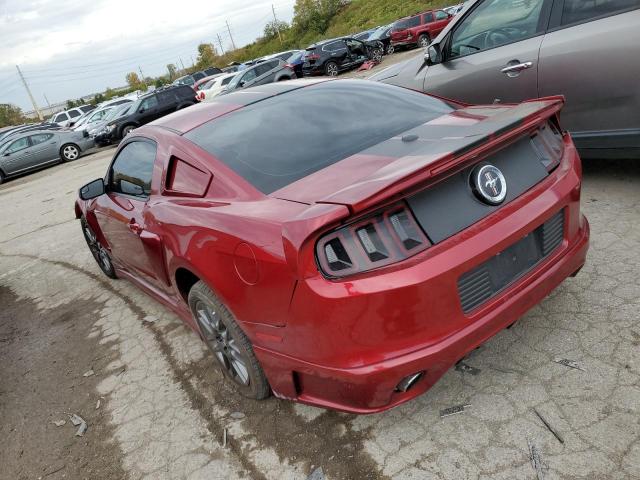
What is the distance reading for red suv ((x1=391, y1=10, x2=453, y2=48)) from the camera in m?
23.5

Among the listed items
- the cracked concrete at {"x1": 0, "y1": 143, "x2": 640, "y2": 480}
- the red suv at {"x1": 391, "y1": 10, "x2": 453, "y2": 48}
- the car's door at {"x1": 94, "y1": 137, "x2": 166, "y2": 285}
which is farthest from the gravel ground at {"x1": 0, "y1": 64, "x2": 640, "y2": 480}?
the red suv at {"x1": 391, "y1": 10, "x2": 453, "y2": 48}

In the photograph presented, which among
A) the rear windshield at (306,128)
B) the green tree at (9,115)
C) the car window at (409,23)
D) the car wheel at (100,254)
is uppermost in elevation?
the green tree at (9,115)

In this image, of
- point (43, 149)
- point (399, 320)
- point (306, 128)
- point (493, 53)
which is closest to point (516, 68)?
point (493, 53)

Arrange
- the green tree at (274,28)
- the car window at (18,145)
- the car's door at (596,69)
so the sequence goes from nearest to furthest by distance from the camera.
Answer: the car's door at (596,69) → the car window at (18,145) → the green tree at (274,28)

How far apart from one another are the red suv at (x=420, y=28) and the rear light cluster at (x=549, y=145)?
22.8 m

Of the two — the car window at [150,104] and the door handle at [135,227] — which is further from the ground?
the car window at [150,104]

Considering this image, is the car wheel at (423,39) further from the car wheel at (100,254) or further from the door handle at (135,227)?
the door handle at (135,227)

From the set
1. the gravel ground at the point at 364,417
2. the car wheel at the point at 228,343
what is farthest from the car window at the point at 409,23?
the car wheel at the point at 228,343

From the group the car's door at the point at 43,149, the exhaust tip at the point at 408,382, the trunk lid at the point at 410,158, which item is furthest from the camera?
the car's door at the point at 43,149

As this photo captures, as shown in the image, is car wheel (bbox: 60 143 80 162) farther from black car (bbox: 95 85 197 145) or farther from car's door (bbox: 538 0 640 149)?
car's door (bbox: 538 0 640 149)

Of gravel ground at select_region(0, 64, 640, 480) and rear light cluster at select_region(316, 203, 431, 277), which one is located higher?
rear light cluster at select_region(316, 203, 431, 277)

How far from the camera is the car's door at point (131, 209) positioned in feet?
10.6

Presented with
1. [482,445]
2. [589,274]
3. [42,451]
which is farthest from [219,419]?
[589,274]

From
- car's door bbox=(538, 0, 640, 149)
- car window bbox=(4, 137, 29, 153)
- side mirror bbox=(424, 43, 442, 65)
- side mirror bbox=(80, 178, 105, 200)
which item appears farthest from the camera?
car window bbox=(4, 137, 29, 153)
